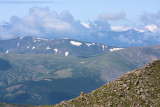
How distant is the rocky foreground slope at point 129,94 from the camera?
8225 centimetres

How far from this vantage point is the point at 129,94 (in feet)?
278

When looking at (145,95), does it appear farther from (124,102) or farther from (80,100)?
(80,100)

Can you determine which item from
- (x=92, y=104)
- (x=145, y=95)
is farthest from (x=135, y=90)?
(x=92, y=104)

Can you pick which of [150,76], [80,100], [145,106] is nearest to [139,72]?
[150,76]

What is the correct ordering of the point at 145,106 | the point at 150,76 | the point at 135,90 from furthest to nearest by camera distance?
the point at 150,76, the point at 135,90, the point at 145,106

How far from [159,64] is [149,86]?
15.5 metres

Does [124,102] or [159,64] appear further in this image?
[159,64]

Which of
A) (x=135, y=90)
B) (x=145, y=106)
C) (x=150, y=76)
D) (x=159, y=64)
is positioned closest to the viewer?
(x=145, y=106)

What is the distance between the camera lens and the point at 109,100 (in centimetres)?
8362

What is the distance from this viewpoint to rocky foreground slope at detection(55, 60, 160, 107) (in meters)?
82.2

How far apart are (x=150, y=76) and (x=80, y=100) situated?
1001 inches

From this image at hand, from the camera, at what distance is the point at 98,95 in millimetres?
88000

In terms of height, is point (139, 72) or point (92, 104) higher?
point (139, 72)

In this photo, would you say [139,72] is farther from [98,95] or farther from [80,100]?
[80,100]
